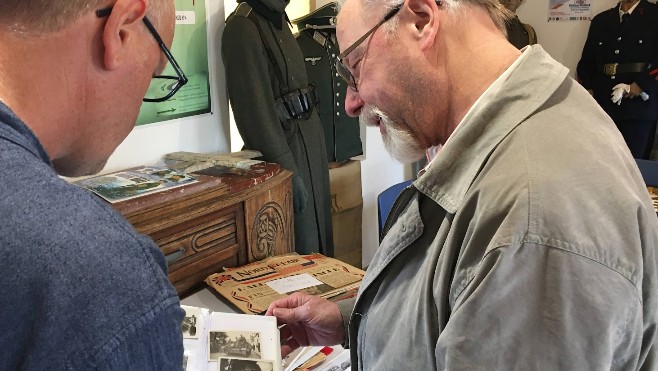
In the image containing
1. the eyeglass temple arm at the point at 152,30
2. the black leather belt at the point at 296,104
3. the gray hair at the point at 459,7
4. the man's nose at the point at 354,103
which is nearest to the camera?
the eyeglass temple arm at the point at 152,30

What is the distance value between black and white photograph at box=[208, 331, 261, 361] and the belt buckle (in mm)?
3268

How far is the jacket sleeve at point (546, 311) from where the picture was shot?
0.60 metres

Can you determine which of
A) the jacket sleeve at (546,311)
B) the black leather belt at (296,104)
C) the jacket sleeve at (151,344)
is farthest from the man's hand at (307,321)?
the black leather belt at (296,104)

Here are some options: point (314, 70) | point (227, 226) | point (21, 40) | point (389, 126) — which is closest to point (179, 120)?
point (227, 226)

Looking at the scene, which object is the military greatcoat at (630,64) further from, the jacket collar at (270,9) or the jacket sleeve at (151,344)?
the jacket sleeve at (151,344)

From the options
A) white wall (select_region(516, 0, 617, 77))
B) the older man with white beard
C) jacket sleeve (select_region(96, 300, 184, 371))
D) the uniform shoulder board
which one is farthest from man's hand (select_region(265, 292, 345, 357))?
white wall (select_region(516, 0, 617, 77))

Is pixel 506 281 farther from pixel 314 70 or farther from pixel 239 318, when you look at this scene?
pixel 314 70

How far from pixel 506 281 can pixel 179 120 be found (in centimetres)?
143

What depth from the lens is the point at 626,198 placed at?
646 mm

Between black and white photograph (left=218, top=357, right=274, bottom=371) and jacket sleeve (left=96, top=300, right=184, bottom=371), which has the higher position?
jacket sleeve (left=96, top=300, right=184, bottom=371)

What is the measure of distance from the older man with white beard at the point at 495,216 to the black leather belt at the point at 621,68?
308 centimetres

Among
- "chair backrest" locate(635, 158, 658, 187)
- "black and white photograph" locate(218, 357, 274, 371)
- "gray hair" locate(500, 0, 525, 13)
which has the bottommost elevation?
"black and white photograph" locate(218, 357, 274, 371)

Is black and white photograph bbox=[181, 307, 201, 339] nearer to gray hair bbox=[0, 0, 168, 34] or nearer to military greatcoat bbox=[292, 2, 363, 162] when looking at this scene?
gray hair bbox=[0, 0, 168, 34]

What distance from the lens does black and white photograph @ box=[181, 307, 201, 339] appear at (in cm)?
109
